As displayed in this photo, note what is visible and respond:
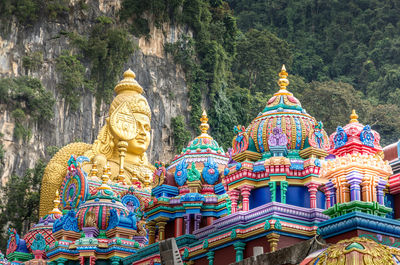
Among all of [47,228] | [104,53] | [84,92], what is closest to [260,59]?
[104,53]

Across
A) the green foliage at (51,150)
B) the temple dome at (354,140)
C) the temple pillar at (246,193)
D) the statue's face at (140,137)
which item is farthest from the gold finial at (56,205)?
the green foliage at (51,150)

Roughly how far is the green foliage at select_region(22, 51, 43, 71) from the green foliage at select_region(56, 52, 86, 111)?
1013mm

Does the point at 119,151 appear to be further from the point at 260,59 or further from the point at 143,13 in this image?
the point at 260,59

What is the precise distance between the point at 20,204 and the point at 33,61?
32.5 feet

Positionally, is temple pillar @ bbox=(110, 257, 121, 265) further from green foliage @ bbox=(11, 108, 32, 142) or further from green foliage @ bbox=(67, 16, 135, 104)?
green foliage @ bbox=(67, 16, 135, 104)

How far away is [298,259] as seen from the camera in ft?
46.2

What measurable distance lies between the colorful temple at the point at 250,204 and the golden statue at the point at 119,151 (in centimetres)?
139

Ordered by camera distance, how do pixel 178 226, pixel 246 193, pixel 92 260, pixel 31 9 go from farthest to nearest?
1. pixel 31 9
2. pixel 92 260
3. pixel 178 226
4. pixel 246 193

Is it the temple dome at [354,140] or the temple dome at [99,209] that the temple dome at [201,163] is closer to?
the temple dome at [99,209]

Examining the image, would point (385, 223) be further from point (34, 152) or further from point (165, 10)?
point (165, 10)

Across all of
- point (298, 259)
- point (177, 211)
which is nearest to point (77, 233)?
point (177, 211)

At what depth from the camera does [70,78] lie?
4822 centimetres

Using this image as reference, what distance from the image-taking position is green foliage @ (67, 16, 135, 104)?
49763mm

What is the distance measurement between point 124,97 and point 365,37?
1433 inches
